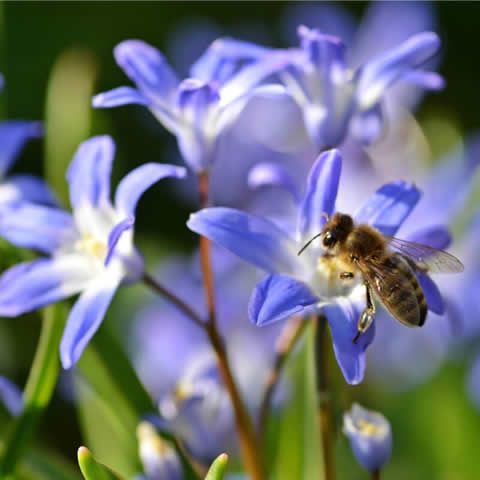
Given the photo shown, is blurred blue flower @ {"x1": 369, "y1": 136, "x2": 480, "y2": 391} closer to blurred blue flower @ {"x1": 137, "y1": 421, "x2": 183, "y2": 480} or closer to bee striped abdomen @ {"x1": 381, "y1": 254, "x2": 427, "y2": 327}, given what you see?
bee striped abdomen @ {"x1": 381, "y1": 254, "x2": 427, "y2": 327}

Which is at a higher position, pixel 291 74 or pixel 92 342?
pixel 291 74

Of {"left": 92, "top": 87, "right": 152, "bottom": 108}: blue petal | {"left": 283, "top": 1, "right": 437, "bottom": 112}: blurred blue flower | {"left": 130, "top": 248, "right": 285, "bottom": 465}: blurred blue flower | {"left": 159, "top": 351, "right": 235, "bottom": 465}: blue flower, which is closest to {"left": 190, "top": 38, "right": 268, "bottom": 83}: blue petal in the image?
{"left": 92, "top": 87, "right": 152, "bottom": 108}: blue petal

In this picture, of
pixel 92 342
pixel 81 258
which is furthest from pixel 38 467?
pixel 81 258

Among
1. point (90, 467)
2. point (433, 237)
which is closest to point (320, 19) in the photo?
point (433, 237)

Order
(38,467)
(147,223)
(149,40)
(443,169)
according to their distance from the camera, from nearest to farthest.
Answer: (38,467), (443,169), (147,223), (149,40)

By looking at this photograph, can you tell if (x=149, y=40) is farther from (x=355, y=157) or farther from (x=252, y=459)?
(x=252, y=459)

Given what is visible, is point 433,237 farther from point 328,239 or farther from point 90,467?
point 90,467
